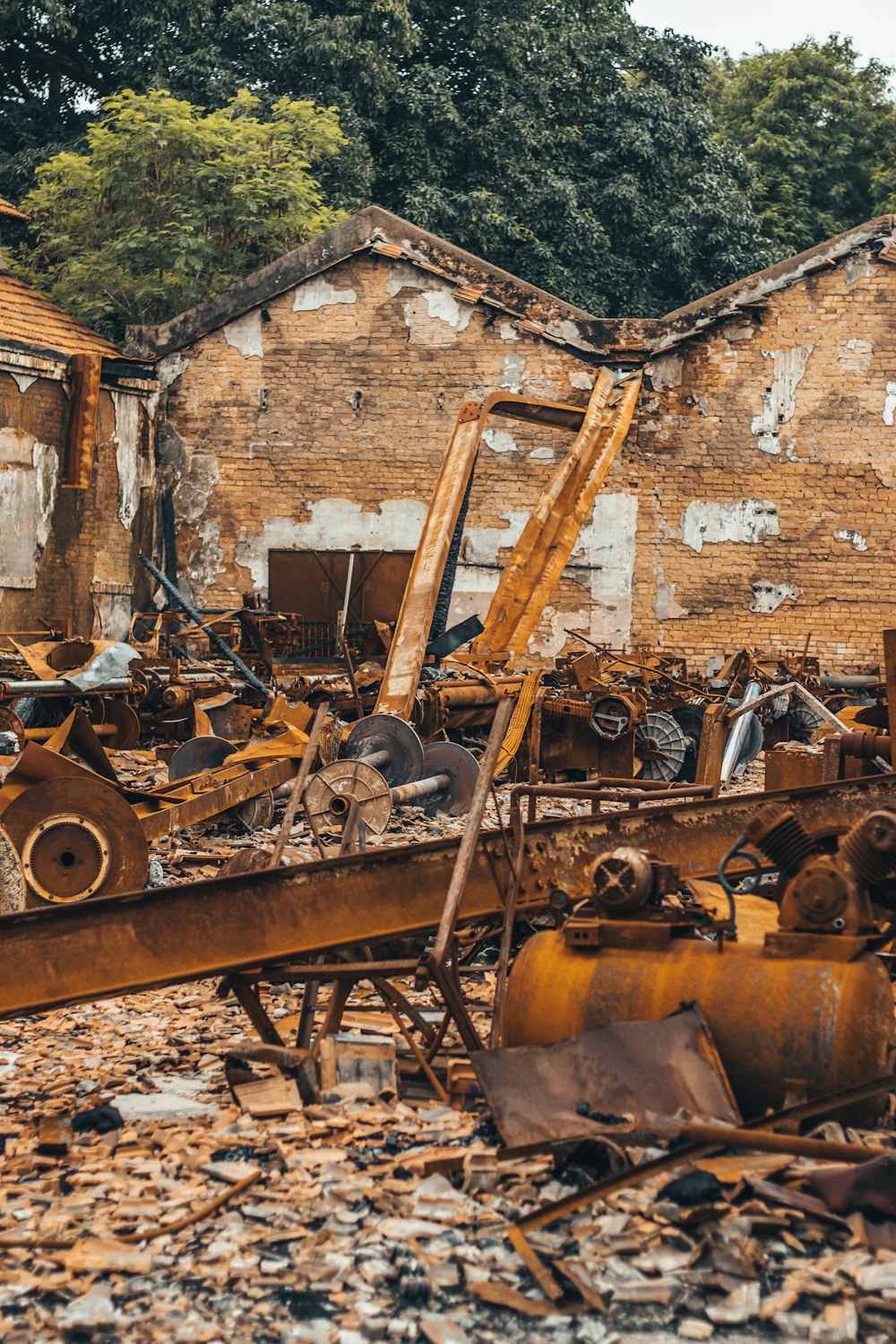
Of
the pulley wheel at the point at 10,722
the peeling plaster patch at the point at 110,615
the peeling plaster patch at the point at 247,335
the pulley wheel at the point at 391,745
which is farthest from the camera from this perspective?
the peeling plaster patch at the point at 247,335

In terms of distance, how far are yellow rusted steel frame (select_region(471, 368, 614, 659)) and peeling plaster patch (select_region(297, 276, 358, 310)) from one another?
5172mm

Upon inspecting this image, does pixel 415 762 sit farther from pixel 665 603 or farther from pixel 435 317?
pixel 435 317

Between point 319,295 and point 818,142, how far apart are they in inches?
730

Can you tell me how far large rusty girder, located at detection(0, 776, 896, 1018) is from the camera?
4.34 meters

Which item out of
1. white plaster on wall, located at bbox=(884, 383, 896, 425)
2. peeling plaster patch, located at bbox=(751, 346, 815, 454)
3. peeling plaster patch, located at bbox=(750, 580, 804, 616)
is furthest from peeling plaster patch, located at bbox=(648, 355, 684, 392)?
→ peeling plaster patch, located at bbox=(750, 580, 804, 616)

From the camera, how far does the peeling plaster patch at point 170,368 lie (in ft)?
68.7

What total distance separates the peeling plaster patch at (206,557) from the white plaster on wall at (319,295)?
341cm

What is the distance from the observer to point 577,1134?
3.90 meters

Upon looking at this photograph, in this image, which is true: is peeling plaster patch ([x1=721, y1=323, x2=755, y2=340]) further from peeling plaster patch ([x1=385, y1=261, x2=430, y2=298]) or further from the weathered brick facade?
peeling plaster patch ([x1=385, y1=261, x2=430, y2=298])

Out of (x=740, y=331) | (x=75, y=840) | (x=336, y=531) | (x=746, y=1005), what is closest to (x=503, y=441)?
(x=336, y=531)

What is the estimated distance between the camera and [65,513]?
1931 cm

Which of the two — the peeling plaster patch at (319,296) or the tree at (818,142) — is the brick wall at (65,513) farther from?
the tree at (818,142)

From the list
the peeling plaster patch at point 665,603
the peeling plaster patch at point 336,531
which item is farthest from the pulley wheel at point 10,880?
the peeling plaster patch at point 665,603

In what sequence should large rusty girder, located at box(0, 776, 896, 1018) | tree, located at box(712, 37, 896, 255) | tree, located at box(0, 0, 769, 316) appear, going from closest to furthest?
1. large rusty girder, located at box(0, 776, 896, 1018)
2. tree, located at box(0, 0, 769, 316)
3. tree, located at box(712, 37, 896, 255)
